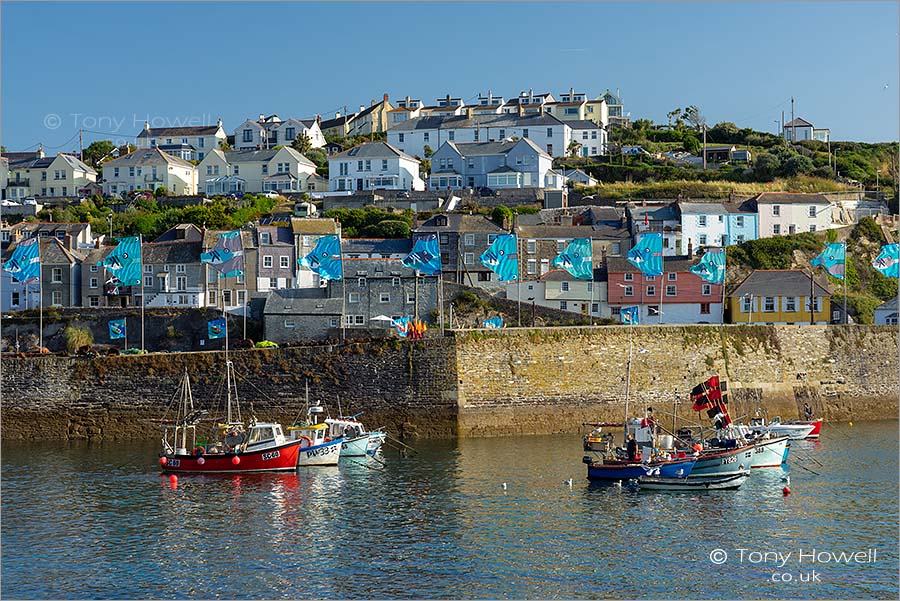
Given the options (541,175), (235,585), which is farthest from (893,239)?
(235,585)

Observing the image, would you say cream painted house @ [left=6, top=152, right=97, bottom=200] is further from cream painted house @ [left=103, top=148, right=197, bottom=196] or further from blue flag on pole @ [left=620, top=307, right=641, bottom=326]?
blue flag on pole @ [left=620, top=307, right=641, bottom=326]

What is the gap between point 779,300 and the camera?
180 ft

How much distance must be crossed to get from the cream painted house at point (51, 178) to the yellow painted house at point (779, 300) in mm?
52190

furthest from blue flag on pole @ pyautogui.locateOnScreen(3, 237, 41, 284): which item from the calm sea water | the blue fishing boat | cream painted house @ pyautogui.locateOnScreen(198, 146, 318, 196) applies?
cream painted house @ pyautogui.locateOnScreen(198, 146, 318, 196)

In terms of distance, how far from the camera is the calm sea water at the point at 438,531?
24.2 m

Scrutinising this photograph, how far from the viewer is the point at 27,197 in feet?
285

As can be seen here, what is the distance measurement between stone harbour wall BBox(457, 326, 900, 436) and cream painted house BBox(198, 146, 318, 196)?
40.6m

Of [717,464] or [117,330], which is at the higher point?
[117,330]

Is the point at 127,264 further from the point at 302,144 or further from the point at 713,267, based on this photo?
the point at 302,144

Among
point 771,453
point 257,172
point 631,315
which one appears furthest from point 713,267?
point 257,172

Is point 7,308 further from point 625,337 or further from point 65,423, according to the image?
point 625,337

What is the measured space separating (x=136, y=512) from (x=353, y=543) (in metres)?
7.11

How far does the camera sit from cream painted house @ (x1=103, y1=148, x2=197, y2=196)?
85000 millimetres

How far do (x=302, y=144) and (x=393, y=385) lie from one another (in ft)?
177
